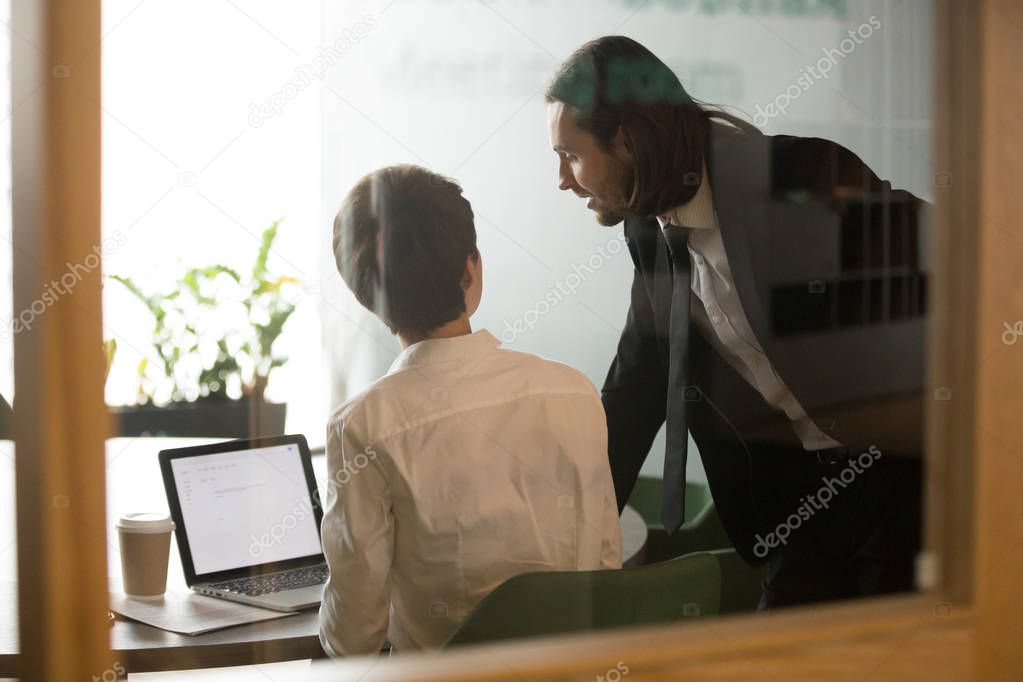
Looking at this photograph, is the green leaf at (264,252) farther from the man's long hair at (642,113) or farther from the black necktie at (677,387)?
the black necktie at (677,387)

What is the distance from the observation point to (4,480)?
1.73 meters

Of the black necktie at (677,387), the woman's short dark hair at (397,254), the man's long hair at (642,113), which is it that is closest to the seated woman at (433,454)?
the woman's short dark hair at (397,254)

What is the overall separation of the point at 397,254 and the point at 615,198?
1.65 feet

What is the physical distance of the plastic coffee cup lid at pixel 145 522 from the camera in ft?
5.88

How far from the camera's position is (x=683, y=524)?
224 centimetres

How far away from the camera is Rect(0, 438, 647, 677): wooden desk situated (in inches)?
68.3

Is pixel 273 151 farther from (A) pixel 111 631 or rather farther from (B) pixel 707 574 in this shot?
(B) pixel 707 574

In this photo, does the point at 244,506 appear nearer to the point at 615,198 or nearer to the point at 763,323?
the point at 615,198

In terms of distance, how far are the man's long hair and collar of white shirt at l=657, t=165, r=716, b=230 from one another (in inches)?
0.6

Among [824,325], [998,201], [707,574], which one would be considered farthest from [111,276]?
[998,201]

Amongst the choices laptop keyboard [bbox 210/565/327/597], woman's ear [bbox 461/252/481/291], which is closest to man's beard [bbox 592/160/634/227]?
woman's ear [bbox 461/252/481/291]

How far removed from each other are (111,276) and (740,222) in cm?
134

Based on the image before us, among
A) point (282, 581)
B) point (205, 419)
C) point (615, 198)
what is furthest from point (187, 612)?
point (615, 198)

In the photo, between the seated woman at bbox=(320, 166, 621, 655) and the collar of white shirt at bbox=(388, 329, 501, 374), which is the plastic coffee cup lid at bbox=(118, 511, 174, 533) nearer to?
the seated woman at bbox=(320, 166, 621, 655)
